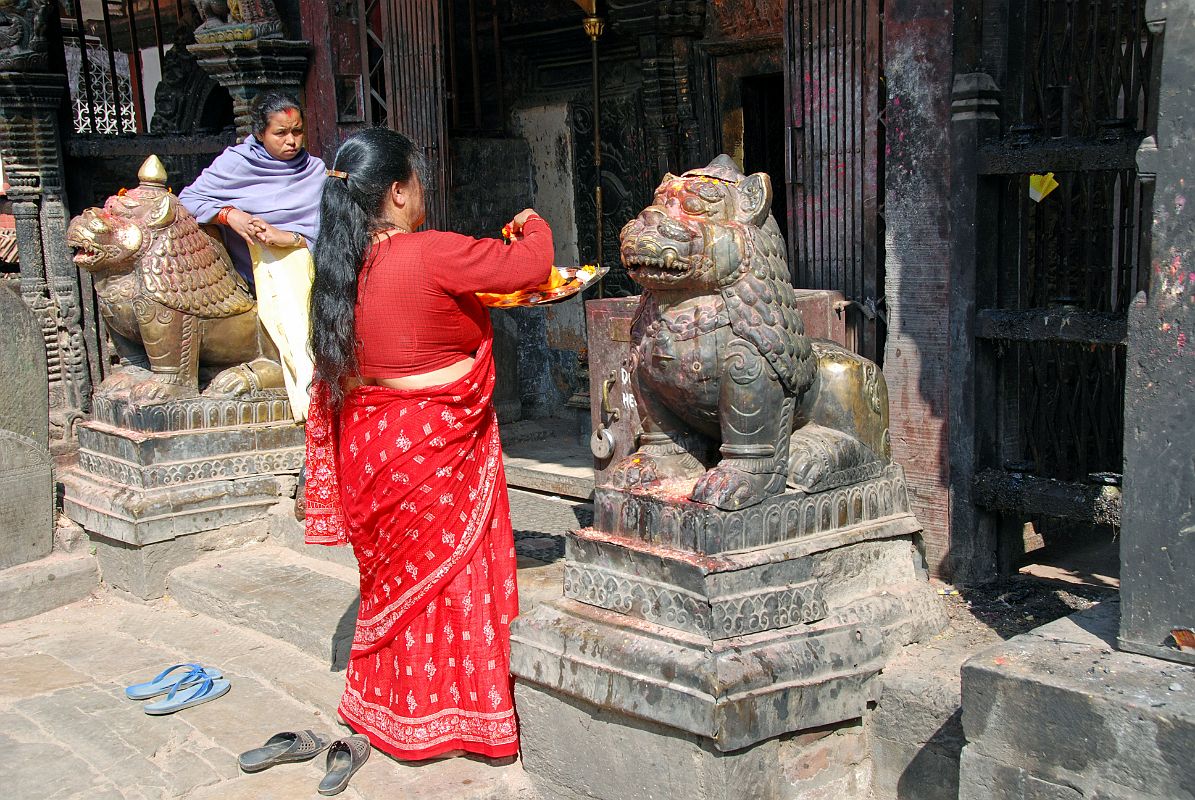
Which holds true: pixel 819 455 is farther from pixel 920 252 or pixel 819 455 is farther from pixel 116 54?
pixel 116 54

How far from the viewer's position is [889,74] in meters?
4.12

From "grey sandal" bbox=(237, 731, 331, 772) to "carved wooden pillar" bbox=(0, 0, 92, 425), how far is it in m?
5.15

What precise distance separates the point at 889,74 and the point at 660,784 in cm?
249

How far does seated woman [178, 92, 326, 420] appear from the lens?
226 inches

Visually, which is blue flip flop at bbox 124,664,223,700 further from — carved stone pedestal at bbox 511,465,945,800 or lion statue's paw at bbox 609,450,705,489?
lion statue's paw at bbox 609,450,705,489

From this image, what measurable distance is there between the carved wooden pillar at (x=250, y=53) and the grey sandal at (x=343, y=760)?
433 cm

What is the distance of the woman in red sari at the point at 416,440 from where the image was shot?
3629 millimetres

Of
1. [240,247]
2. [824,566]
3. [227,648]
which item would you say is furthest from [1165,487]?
[240,247]

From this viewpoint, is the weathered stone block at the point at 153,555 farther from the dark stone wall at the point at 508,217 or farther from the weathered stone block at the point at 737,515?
the weathered stone block at the point at 737,515

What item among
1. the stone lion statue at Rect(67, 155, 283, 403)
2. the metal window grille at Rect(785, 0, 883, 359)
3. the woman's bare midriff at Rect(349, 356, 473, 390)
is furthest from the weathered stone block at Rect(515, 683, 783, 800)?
the stone lion statue at Rect(67, 155, 283, 403)

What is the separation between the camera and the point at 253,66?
Result: 6.82 meters

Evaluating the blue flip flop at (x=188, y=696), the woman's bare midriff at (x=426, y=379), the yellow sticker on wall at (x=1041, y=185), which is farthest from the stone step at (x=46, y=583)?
the yellow sticker on wall at (x=1041, y=185)

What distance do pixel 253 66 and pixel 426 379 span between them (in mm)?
3907

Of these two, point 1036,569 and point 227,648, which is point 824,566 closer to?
point 1036,569
